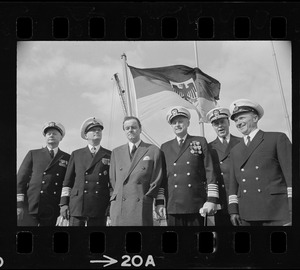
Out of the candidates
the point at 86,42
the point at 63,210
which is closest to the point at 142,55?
the point at 86,42

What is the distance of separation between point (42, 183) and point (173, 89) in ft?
8.08

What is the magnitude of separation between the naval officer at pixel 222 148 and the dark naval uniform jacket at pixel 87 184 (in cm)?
162

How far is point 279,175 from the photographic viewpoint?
338 inches

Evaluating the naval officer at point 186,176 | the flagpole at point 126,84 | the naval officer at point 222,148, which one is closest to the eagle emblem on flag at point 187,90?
the naval officer at point 186,176

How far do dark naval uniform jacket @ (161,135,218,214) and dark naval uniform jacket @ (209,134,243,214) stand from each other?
0.09 m

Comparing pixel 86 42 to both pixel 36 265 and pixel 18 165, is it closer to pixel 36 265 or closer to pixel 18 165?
pixel 18 165

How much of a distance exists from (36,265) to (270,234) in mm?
3509

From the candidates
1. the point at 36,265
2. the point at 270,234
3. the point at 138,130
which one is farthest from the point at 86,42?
the point at 270,234

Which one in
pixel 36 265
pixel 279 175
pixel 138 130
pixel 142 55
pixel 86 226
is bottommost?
pixel 36 265

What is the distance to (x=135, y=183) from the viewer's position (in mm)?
8586

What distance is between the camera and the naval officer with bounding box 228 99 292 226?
8.57m

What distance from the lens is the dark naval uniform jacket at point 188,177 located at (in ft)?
28.0
